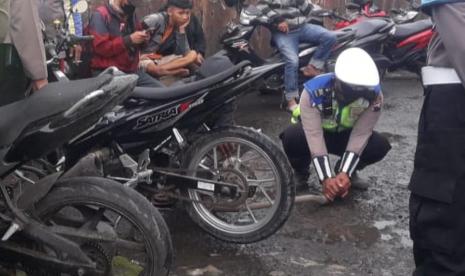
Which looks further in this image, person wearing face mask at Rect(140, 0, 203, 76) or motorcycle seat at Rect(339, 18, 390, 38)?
Answer: motorcycle seat at Rect(339, 18, 390, 38)

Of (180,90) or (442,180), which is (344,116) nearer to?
(180,90)

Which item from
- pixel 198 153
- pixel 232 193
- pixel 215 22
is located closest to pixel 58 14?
pixel 198 153

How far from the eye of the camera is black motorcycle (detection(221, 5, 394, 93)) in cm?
A: 699

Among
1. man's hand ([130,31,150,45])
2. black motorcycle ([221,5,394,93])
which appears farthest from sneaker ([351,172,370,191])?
black motorcycle ([221,5,394,93])

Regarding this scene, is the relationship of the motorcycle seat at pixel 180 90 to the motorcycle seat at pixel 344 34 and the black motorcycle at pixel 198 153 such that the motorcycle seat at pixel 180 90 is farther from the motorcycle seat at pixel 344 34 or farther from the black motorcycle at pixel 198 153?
the motorcycle seat at pixel 344 34

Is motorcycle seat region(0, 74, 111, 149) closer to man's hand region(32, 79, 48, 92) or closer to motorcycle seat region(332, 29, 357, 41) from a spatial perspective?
man's hand region(32, 79, 48, 92)

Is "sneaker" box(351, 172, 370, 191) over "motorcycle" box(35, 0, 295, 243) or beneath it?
beneath

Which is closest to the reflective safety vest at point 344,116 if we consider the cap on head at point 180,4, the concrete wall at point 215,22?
the cap on head at point 180,4

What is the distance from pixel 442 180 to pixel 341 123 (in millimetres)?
1731

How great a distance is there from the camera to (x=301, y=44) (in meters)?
7.26

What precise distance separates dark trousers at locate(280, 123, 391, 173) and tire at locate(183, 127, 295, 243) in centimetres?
79

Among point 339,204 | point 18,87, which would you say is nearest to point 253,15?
point 339,204

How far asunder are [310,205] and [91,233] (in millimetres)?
2001

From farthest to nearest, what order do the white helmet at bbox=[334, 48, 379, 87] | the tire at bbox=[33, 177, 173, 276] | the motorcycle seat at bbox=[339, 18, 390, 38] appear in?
the motorcycle seat at bbox=[339, 18, 390, 38] < the white helmet at bbox=[334, 48, 379, 87] < the tire at bbox=[33, 177, 173, 276]
